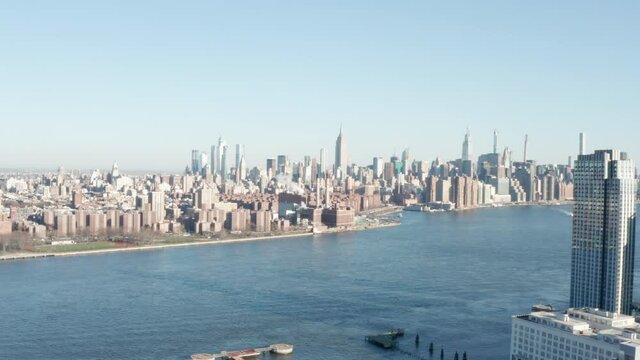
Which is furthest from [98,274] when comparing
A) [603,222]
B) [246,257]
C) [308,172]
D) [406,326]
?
[308,172]

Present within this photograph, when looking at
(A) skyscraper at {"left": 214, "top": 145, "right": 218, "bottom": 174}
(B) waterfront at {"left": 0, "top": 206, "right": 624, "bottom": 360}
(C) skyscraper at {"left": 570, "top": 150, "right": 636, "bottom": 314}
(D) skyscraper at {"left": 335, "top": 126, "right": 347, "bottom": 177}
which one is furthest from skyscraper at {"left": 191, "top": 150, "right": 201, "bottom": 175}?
(C) skyscraper at {"left": 570, "top": 150, "right": 636, "bottom": 314}

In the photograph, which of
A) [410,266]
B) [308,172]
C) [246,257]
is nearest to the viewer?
[410,266]

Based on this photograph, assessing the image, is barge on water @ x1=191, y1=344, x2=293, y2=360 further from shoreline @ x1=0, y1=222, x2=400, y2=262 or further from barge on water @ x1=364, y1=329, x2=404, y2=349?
shoreline @ x1=0, y1=222, x2=400, y2=262

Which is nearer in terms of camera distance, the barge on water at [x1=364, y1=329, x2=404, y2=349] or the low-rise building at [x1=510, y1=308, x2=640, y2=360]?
the low-rise building at [x1=510, y1=308, x2=640, y2=360]

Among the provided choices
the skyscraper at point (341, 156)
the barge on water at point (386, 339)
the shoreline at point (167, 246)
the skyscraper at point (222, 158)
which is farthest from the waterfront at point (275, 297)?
the skyscraper at point (222, 158)

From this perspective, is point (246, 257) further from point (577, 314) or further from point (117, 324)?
point (577, 314)

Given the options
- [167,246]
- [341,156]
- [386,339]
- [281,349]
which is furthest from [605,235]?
[341,156]
